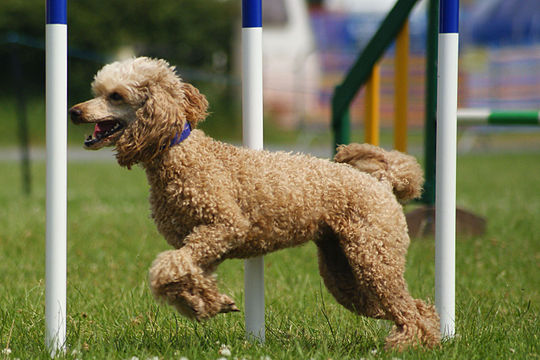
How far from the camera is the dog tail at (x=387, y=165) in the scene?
10.2 feet

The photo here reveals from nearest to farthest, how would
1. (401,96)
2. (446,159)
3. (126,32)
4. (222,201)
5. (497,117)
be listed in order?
(222,201) → (446,159) → (497,117) → (401,96) → (126,32)

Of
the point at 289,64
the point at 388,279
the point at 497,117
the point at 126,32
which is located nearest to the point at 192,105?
the point at 388,279

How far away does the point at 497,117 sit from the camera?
374cm

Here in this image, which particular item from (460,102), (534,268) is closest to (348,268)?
(534,268)

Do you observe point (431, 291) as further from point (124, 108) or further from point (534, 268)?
point (124, 108)

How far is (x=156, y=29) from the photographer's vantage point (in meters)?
22.3

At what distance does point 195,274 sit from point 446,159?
118 cm

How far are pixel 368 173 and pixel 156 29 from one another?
65.7 ft

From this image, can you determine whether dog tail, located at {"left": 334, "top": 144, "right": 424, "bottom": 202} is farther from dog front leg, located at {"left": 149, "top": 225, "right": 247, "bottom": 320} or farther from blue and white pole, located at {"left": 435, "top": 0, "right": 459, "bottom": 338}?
dog front leg, located at {"left": 149, "top": 225, "right": 247, "bottom": 320}

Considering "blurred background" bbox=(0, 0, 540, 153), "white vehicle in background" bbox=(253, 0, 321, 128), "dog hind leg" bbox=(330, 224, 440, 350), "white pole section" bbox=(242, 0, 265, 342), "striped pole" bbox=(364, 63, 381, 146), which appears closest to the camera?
"dog hind leg" bbox=(330, 224, 440, 350)

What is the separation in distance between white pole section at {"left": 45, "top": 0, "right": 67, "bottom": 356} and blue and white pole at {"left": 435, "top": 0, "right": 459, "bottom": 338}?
1465 mm

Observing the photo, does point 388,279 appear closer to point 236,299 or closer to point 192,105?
point 192,105

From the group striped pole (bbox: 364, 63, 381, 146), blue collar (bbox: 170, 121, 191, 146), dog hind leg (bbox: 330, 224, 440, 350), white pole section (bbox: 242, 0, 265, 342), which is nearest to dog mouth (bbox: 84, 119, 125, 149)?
blue collar (bbox: 170, 121, 191, 146)

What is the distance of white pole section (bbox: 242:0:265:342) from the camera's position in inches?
117
